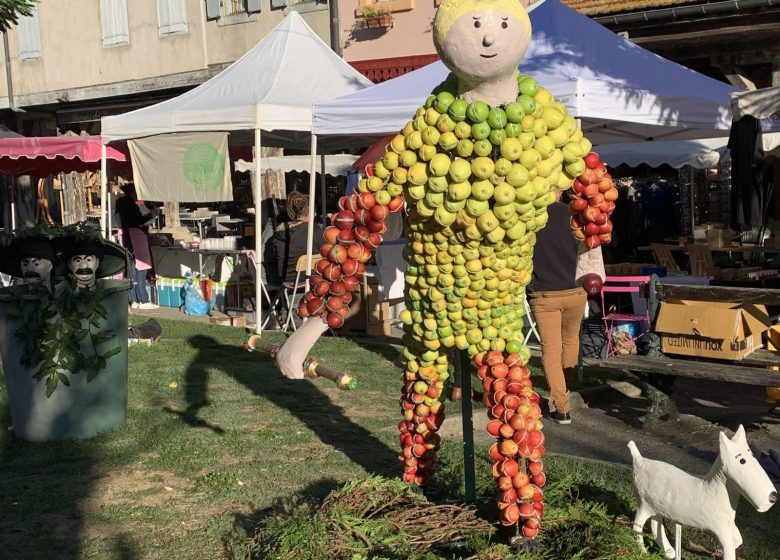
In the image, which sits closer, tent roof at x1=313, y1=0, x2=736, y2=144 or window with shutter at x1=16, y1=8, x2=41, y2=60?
tent roof at x1=313, y1=0, x2=736, y2=144

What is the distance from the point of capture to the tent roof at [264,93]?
10164 millimetres

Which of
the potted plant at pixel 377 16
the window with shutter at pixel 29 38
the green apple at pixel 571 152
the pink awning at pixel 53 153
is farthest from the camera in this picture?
the window with shutter at pixel 29 38

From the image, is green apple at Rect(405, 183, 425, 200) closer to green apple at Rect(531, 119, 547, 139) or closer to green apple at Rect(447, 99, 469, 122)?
green apple at Rect(447, 99, 469, 122)

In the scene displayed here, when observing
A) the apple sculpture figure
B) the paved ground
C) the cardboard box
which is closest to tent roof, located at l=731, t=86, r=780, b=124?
the cardboard box

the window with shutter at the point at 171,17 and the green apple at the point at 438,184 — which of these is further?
the window with shutter at the point at 171,17

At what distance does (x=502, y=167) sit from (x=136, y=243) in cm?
1101

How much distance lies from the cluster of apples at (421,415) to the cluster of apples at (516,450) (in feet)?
1.18

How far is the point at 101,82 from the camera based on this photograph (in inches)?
860

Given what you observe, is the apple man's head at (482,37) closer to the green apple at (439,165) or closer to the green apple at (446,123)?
the green apple at (446,123)

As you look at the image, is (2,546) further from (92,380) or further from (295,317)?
(295,317)

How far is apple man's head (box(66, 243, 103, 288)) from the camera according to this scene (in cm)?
684

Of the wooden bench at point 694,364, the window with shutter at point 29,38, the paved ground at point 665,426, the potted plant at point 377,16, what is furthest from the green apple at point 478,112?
the window with shutter at point 29,38

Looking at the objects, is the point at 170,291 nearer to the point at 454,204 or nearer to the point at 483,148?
the point at 454,204

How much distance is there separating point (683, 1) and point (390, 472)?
31.6 feet
